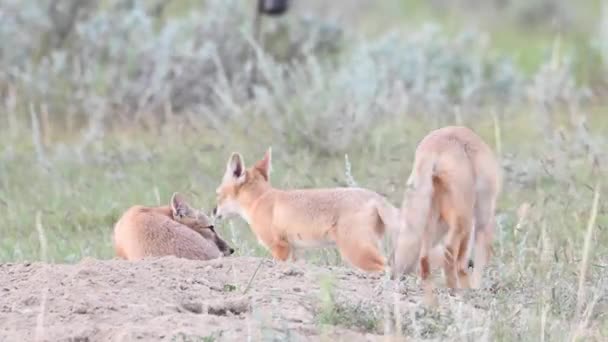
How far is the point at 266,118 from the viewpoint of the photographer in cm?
1112

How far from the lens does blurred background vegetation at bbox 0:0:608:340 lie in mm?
8258

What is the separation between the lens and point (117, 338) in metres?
4.96

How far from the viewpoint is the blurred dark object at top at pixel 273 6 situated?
12.7 metres

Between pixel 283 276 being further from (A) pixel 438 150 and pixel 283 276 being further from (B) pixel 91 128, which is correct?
(B) pixel 91 128

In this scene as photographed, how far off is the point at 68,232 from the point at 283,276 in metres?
2.76

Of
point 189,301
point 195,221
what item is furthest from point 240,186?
point 189,301

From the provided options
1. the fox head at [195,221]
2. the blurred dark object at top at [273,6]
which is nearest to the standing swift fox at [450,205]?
the fox head at [195,221]

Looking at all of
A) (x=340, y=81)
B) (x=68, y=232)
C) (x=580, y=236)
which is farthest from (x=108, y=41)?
(x=580, y=236)

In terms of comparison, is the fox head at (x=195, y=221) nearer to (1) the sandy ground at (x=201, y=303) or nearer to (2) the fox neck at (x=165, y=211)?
(2) the fox neck at (x=165, y=211)

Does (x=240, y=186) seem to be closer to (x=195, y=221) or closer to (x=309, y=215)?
(x=195, y=221)

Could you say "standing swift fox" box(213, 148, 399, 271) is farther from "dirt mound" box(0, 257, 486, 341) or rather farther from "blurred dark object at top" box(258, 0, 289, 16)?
"blurred dark object at top" box(258, 0, 289, 16)

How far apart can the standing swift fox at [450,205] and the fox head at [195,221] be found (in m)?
1.25

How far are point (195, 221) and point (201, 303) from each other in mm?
1599

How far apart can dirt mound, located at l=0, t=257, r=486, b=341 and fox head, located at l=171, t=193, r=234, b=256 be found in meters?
0.85
